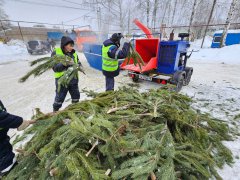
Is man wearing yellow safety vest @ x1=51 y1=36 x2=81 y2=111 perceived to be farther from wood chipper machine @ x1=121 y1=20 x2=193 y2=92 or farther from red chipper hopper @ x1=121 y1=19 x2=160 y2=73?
red chipper hopper @ x1=121 y1=19 x2=160 y2=73

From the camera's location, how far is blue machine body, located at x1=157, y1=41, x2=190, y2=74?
5266mm

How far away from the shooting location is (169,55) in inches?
214

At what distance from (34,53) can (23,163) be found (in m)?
17.2

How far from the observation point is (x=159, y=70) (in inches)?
231

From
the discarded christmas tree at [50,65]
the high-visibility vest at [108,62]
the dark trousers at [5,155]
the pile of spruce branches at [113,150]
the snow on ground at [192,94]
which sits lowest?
the snow on ground at [192,94]

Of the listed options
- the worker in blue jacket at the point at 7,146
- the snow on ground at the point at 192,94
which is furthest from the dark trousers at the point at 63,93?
the worker in blue jacket at the point at 7,146

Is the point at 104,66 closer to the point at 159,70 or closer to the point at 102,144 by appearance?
the point at 159,70

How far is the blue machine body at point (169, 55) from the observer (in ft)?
17.3

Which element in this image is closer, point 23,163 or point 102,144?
point 102,144

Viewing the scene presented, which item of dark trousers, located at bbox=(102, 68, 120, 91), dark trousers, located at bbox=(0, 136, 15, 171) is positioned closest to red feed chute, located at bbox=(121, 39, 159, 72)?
dark trousers, located at bbox=(102, 68, 120, 91)

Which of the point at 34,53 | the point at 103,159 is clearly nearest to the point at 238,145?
the point at 103,159

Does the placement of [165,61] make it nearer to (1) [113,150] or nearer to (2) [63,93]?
(2) [63,93]

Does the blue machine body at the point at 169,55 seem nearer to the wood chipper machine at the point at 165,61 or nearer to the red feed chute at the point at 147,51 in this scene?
the wood chipper machine at the point at 165,61

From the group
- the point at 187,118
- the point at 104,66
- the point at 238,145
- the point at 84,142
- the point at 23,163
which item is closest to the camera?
the point at 84,142
